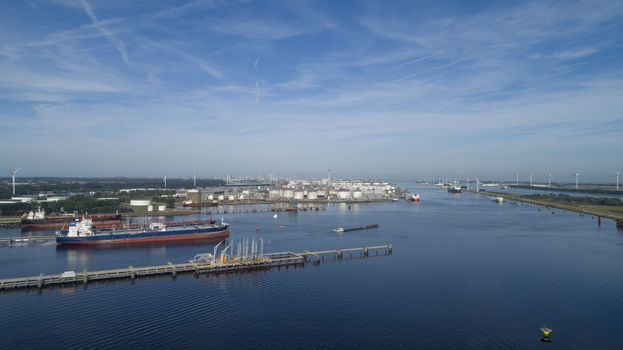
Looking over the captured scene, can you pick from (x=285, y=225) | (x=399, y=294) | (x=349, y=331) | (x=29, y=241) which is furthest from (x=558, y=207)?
(x=29, y=241)

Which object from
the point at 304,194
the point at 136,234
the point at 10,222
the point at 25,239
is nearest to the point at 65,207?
the point at 10,222

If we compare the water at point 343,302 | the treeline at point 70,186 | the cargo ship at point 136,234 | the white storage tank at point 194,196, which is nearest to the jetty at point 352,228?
the water at point 343,302

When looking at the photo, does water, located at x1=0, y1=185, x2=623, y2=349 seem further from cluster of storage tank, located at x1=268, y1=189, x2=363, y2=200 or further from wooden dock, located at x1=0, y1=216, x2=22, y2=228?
cluster of storage tank, located at x1=268, y1=189, x2=363, y2=200

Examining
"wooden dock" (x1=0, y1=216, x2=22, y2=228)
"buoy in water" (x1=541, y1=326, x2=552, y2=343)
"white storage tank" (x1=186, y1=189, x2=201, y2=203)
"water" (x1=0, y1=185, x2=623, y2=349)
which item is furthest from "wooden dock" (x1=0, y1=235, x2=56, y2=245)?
"buoy in water" (x1=541, y1=326, x2=552, y2=343)

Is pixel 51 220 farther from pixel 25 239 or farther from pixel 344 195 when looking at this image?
pixel 344 195

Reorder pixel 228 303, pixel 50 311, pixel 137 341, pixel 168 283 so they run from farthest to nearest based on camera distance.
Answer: pixel 168 283, pixel 228 303, pixel 50 311, pixel 137 341

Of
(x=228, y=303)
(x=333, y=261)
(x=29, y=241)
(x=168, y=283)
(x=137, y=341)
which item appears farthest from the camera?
(x=29, y=241)

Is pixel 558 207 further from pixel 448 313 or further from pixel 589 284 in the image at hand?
pixel 448 313
